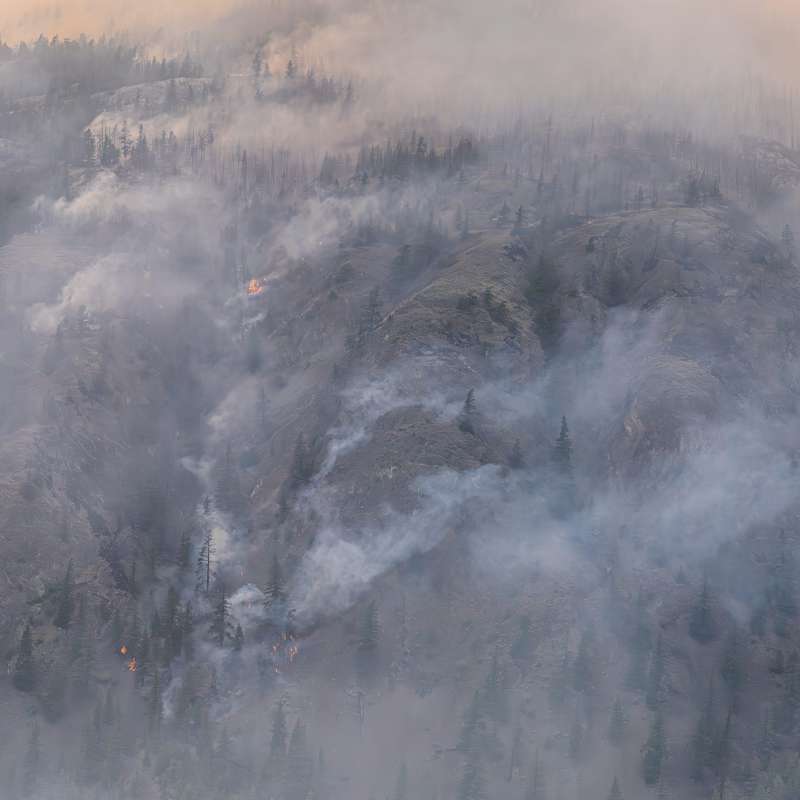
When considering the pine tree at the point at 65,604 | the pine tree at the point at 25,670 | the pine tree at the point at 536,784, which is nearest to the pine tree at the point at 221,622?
the pine tree at the point at 65,604

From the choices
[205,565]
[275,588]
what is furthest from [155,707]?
[205,565]

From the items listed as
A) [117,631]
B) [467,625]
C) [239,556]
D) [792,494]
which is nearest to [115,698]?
[117,631]

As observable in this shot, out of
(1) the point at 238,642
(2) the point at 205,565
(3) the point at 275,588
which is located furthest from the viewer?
(2) the point at 205,565

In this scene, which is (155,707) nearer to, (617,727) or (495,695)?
(495,695)

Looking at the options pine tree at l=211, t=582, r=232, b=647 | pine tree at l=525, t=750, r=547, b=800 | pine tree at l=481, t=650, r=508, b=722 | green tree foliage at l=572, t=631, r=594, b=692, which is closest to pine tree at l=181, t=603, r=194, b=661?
pine tree at l=211, t=582, r=232, b=647

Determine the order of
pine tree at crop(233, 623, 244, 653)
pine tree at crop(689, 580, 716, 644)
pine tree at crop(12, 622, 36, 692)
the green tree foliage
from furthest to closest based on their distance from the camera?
pine tree at crop(233, 623, 244, 653) < pine tree at crop(689, 580, 716, 644) < pine tree at crop(12, 622, 36, 692) < the green tree foliage

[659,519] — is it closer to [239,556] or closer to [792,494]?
[792,494]

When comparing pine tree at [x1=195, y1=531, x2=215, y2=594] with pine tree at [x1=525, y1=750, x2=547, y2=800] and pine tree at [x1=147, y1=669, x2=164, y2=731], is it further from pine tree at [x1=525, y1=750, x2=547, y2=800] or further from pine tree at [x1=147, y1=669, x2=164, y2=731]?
pine tree at [x1=525, y1=750, x2=547, y2=800]
